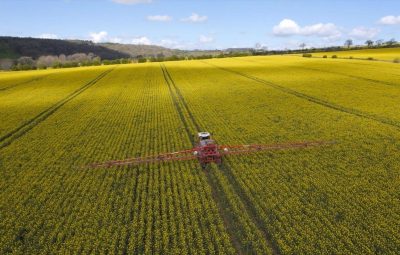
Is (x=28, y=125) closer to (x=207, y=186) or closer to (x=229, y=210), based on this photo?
(x=207, y=186)

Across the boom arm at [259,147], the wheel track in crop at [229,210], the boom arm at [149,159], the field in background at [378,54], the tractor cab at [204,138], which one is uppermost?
the field in background at [378,54]

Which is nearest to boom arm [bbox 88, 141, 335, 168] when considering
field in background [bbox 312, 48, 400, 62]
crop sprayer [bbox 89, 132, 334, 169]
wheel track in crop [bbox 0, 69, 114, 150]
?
crop sprayer [bbox 89, 132, 334, 169]

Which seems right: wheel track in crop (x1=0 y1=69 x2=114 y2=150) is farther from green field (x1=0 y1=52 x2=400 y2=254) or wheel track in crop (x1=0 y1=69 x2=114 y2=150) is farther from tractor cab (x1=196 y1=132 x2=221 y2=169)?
tractor cab (x1=196 y1=132 x2=221 y2=169)

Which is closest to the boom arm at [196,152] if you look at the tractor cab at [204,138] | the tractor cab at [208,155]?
the tractor cab at [204,138]

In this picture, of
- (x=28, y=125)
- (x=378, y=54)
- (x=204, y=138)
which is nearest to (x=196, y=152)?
(x=204, y=138)

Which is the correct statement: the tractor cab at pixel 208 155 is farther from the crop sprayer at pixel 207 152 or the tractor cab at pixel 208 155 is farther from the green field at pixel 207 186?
the green field at pixel 207 186

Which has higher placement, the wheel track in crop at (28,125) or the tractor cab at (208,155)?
the tractor cab at (208,155)

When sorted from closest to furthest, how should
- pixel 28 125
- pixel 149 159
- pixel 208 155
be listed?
pixel 208 155 → pixel 149 159 → pixel 28 125

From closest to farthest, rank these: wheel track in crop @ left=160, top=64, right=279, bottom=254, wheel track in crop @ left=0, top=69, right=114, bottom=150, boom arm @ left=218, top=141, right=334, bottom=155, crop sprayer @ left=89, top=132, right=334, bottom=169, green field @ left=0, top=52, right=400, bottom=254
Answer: wheel track in crop @ left=160, top=64, right=279, bottom=254 < green field @ left=0, top=52, right=400, bottom=254 < crop sprayer @ left=89, top=132, right=334, bottom=169 < boom arm @ left=218, top=141, right=334, bottom=155 < wheel track in crop @ left=0, top=69, right=114, bottom=150
